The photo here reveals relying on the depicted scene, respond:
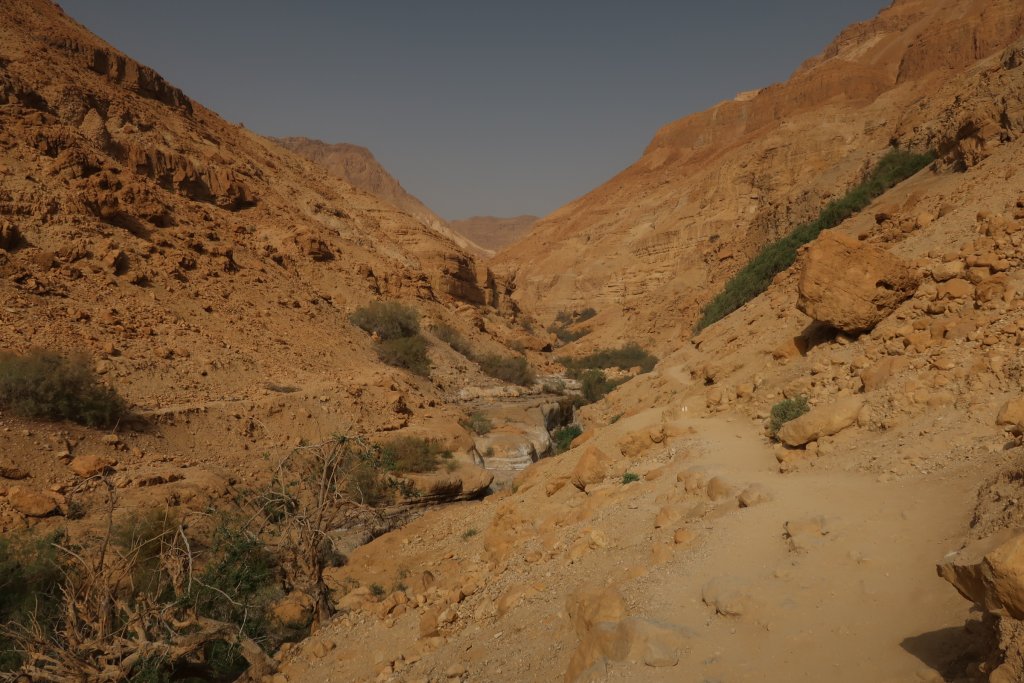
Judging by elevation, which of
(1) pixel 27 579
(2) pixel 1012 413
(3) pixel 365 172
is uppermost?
(3) pixel 365 172

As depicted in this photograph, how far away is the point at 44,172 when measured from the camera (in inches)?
602

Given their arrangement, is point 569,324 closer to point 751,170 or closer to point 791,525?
point 751,170

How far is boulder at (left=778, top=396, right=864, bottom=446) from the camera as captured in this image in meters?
5.50

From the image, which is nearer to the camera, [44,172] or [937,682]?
[937,682]

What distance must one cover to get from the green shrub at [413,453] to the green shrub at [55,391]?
4836 millimetres

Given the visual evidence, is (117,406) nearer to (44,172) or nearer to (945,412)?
(44,172)

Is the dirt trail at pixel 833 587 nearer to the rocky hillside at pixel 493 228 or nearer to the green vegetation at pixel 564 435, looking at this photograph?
the green vegetation at pixel 564 435

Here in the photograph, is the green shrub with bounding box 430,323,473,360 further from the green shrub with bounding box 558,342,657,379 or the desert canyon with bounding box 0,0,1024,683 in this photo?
the green shrub with bounding box 558,342,657,379

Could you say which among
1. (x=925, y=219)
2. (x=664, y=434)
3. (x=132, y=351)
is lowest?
(x=664, y=434)

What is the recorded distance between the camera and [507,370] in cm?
2361

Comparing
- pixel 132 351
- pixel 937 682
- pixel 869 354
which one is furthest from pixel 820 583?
pixel 132 351

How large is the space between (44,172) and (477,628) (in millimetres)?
17270

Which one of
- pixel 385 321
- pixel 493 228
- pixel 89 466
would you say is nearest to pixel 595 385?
pixel 385 321

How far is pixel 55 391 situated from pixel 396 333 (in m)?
12.3
